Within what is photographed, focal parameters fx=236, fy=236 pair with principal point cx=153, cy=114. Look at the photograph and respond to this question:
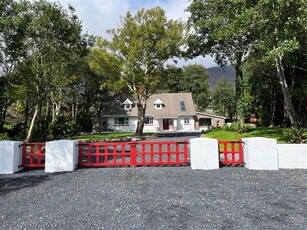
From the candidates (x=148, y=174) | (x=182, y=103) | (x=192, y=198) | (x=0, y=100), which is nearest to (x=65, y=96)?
(x=0, y=100)

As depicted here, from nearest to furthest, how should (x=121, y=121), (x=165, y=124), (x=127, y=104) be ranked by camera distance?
(x=121, y=121), (x=165, y=124), (x=127, y=104)

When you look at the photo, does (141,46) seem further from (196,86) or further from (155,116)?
(196,86)

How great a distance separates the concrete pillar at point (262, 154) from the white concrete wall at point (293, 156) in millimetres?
341

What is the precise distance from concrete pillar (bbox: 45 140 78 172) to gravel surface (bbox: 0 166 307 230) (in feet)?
1.54

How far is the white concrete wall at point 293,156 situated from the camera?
27.5ft

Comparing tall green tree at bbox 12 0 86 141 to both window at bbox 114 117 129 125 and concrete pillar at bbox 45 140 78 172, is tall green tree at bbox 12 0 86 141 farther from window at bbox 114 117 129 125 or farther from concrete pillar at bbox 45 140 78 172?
window at bbox 114 117 129 125

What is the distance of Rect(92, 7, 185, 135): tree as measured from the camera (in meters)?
23.1

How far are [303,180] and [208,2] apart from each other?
1949 cm

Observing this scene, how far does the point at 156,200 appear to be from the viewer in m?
5.33

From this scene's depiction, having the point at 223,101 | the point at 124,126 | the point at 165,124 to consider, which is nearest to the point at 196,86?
the point at 223,101

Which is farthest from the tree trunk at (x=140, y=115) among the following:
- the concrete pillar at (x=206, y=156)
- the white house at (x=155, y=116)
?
the concrete pillar at (x=206, y=156)

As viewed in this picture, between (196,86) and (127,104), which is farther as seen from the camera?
(196,86)

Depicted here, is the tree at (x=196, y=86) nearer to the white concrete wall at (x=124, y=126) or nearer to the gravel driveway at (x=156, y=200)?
the white concrete wall at (x=124, y=126)

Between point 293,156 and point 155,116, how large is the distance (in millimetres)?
31560
